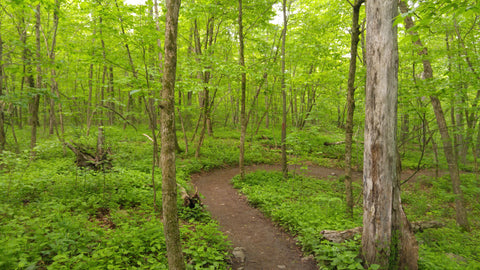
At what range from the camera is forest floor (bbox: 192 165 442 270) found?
4.64 meters

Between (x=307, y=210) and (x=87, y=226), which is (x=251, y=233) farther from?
(x=87, y=226)

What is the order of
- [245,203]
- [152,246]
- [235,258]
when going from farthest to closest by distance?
[245,203], [235,258], [152,246]

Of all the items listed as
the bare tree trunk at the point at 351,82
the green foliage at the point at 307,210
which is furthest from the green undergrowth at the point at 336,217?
the bare tree trunk at the point at 351,82

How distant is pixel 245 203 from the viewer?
319 inches

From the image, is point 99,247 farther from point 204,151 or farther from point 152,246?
point 204,151

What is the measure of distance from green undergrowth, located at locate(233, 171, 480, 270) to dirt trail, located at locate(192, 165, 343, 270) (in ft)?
0.90

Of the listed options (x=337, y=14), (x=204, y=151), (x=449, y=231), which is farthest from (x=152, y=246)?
(x=337, y=14)

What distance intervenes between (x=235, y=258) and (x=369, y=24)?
16.5 ft

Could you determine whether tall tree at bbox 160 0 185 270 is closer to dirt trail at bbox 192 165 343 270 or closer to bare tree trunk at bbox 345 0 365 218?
dirt trail at bbox 192 165 343 270

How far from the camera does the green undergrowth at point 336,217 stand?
4172 millimetres

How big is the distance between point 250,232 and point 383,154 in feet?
12.7

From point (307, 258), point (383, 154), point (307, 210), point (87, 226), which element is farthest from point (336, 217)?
point (87, 226)

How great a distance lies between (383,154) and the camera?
3668 mm

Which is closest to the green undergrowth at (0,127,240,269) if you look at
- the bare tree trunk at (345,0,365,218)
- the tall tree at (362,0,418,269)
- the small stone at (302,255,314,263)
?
the small stone at (302,255,314,263)
